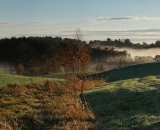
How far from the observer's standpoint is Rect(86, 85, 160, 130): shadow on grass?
13.5m

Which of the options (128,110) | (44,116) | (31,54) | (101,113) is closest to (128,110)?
(128,110)

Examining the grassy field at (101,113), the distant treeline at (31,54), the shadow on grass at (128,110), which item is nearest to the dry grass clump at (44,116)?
the grassy field at (101,113)

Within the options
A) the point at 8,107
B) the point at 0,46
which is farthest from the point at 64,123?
the point at 0,46

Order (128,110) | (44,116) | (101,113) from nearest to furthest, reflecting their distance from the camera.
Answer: (44,116) → (101,113) → (128,110)

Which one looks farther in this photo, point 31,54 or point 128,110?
point 31,54

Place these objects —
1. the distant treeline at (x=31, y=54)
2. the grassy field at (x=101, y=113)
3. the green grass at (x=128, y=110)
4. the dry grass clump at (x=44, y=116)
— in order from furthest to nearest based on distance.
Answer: the distant treeline at (x=31, y=54), the dry grass clump at (x=44, y=116), the grassy field at (x=101, y=113), the green grass at (x=128, y=110)

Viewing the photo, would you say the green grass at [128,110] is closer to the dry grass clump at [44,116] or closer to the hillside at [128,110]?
the hillside at [128,110]

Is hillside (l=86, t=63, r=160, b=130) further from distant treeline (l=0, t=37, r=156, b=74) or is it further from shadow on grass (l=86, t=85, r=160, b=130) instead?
distant treeline (l=0, t=37, r=156, b=74)

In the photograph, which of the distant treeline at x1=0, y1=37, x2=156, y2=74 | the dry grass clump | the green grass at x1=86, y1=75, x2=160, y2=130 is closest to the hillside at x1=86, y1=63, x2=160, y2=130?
the green grass at x1=86, y1=75, x2=160, y2=130

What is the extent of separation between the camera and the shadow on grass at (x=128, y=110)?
13538mm

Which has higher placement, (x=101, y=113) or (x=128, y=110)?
(x=128, y=110)

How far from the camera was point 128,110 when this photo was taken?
17.3m

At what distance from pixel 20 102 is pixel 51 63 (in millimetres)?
66393

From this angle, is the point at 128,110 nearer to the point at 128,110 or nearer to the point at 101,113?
the point at 128,110
